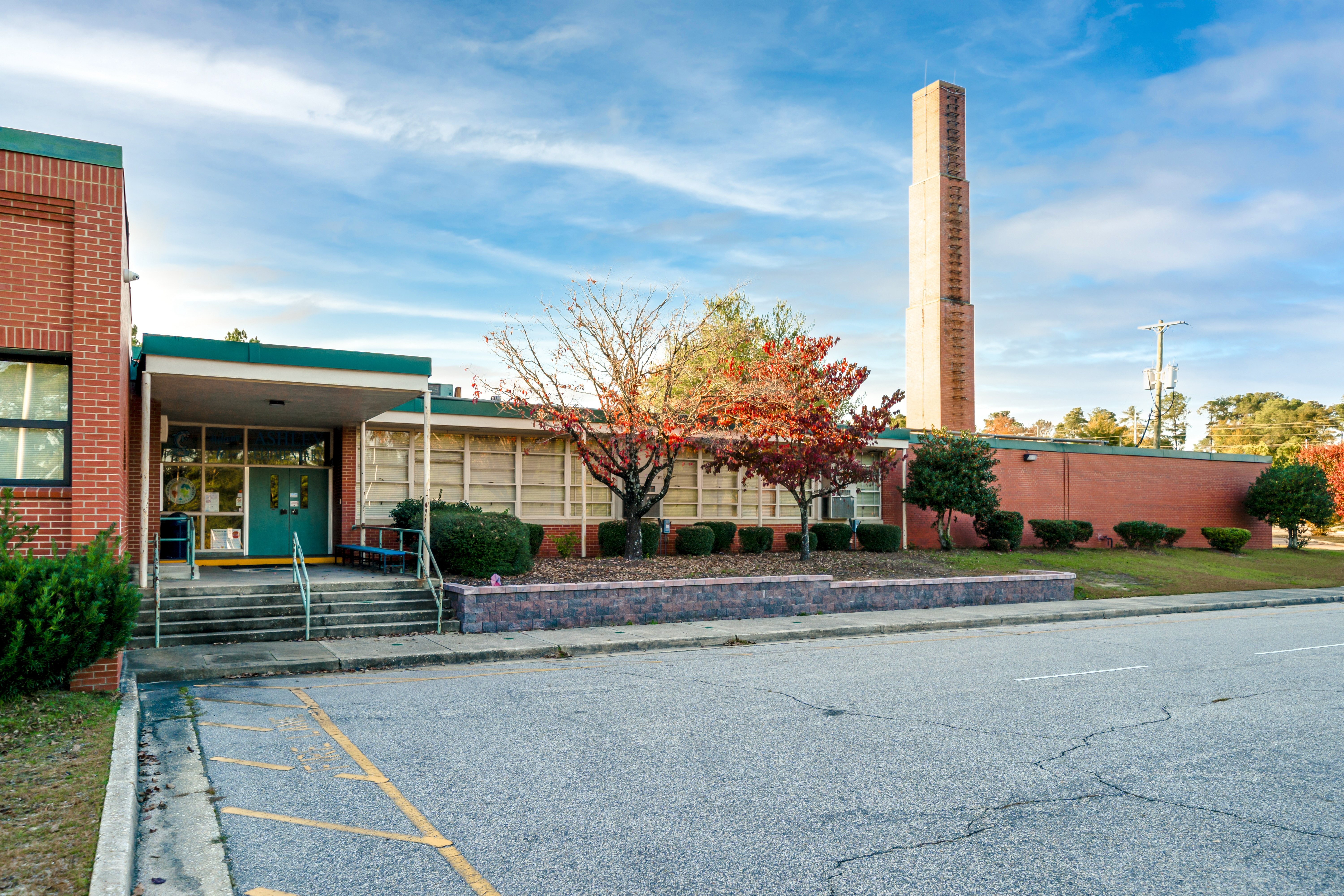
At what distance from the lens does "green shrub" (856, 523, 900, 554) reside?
2491cm

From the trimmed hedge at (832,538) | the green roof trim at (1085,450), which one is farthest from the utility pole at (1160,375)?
the trimmed hedge at (832,538)

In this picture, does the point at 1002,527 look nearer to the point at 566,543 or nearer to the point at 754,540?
the point at 754,540

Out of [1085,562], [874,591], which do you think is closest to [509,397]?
[874,591]

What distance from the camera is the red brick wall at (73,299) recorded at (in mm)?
8992

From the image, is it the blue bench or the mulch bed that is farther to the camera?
the blue bench

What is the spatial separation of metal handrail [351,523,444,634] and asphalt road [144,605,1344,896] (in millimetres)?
2338

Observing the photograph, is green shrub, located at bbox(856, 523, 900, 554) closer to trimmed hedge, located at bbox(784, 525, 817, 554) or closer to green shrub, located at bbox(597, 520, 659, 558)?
trimmed hedge, located at bbox(784, 525, 817, 554)

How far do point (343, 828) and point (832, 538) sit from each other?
2031 centimetres

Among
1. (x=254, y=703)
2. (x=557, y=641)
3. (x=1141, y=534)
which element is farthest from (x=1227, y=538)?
(x=254, y=703)

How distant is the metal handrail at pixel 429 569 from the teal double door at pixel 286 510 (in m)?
2.93

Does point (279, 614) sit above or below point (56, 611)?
below

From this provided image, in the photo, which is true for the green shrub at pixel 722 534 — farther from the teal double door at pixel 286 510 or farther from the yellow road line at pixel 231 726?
the yellow road line at pixel 231 726

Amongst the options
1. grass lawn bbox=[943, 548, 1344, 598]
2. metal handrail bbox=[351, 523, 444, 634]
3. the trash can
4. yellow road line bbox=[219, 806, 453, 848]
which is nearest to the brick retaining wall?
metal handrail bbox=[351, 523, 444, 634]

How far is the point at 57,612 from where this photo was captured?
24.9 ft
